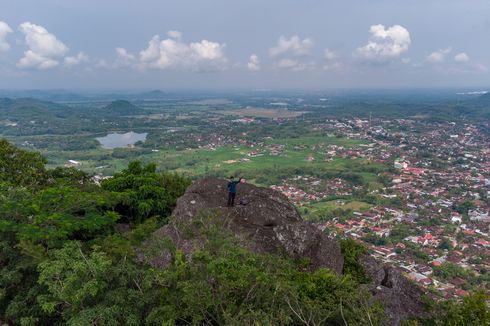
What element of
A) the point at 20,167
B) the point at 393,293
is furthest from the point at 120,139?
the point at 393,293

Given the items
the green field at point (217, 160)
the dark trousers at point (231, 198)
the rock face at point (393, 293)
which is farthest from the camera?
the green field at point (217, 160)

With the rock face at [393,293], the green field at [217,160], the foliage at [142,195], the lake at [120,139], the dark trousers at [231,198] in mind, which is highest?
the dark trousers at [231,198]

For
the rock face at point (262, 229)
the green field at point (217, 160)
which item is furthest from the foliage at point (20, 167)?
the green field at point (217, 160)

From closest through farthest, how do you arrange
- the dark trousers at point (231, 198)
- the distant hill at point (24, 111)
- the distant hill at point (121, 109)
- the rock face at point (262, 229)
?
the rock face at point (262, 229), the dark trousers at point (231, 198), the distant hill at point (24, 111), the distant hill at point (121, 109)

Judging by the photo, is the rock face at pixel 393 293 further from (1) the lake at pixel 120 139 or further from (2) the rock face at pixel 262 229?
(1) the lake at pixel 120 139

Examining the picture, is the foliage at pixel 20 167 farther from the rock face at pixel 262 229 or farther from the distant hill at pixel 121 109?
the distant hill at pixel 121 109

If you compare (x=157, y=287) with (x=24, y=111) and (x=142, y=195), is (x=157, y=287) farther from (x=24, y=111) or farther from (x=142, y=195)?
(x=24, y=111)

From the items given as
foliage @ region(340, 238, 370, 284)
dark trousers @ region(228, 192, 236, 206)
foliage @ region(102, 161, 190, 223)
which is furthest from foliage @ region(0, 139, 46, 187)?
foliage @ region(340, 238, 370, 284)

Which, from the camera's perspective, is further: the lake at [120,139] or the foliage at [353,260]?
the lake at [120,139]

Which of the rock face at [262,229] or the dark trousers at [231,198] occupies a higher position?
the dark trousers at [231,198]
